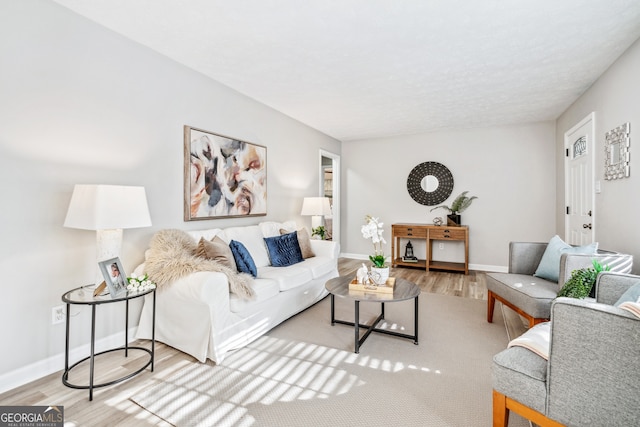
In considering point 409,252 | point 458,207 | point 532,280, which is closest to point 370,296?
point 532,280

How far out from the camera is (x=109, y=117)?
2404 mm

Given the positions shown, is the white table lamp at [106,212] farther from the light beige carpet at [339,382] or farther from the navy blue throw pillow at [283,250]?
the navy blue throw pillow at [283,250]

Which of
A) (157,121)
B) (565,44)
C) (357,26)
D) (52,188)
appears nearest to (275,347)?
(52,188)

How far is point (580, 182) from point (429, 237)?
209 cm

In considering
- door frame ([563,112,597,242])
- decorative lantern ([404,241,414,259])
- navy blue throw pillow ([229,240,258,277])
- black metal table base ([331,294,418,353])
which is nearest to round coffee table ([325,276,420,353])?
black metal table base ([331,294,418,353])

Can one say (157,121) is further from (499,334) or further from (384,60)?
(499,334)

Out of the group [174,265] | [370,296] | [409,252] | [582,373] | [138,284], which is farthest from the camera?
[409,252]

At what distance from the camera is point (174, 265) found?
234 centimetres

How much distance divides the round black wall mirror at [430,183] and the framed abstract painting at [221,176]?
2.95 meters

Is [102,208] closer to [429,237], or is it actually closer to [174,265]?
[174,265]

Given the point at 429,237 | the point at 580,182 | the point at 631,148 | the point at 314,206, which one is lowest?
the point at 429,237

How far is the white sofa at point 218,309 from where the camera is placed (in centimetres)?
221

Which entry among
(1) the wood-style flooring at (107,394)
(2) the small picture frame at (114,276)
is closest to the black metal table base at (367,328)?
(1) the wood-style flooring at (107,394)

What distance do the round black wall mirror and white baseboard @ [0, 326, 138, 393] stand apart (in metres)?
4.86
